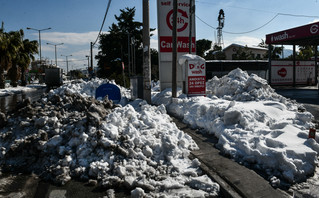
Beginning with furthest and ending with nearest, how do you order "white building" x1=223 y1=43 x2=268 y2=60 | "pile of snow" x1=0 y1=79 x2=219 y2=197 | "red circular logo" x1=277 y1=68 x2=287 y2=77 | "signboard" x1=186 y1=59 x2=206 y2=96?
"white building" x1=223 y1=43 x2=268 y2=60
"red circular logo" x1=277 y1=68 x2=287 y2=77
"signboard" x1=186 y1=59 x2=206 y2=96
"pile of snow" x1=0 y1=79 x2=219 y2=197

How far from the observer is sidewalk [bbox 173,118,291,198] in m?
3.33

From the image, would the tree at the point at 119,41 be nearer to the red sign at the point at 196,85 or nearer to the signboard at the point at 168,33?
the signboard at the point at 168,33

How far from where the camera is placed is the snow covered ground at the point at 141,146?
3.83m

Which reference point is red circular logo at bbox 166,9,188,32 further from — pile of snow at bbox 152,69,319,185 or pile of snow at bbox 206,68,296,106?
pile of snow at bbox 152,69,319,185

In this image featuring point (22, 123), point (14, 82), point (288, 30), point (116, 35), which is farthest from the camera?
point (116, 35)

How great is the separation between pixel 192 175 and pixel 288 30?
22.9 meters

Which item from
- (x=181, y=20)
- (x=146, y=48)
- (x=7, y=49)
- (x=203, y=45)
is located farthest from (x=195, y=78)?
(x=203, y=45)

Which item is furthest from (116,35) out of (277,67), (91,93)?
(91,93)

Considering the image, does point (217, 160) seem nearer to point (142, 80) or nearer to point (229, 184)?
point (229, 184)

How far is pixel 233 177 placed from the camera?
3758mm

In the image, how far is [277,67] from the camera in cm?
2552

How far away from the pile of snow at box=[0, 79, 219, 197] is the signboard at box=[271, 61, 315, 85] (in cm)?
2358

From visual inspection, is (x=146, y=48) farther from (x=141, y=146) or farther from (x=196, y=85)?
(x=141, y=146)

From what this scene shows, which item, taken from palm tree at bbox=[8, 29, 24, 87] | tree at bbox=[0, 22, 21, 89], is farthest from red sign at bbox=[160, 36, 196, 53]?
palm tree at bbox=[8, 29, 24, 87]
